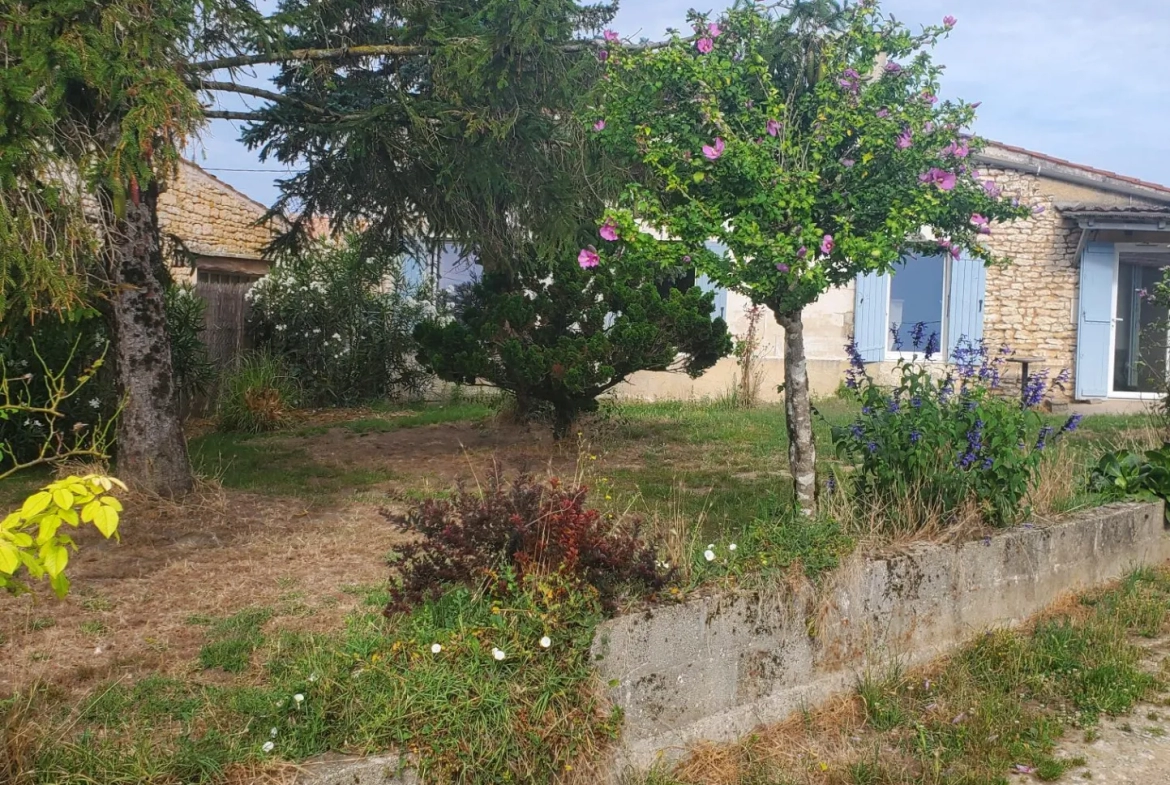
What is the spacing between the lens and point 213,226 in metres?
15.0

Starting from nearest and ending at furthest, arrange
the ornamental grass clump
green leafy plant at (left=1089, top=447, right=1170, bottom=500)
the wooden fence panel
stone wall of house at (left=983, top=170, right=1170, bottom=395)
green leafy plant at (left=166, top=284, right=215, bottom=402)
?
1. the ornamental grass clump
2. green leafy plant at (left=1089, top=447, right=1170, bottom=500)
3. green leafy plant at (left=166, top=284, right=215, bottom=402)
4. the wooden fence panel
5. stone wall of house at (left=983, top=170, right=1170, bottom=395)

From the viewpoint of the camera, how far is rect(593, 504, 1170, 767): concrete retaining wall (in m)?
3.26

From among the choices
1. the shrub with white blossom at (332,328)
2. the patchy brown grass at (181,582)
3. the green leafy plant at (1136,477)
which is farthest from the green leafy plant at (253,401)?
the green leafy plant at (1136,477)

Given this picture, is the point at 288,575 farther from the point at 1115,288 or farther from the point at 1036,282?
the point at 1115,288

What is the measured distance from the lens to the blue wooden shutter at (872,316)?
1403 centimetres

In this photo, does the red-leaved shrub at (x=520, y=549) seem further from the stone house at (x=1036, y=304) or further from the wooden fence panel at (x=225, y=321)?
the stone house at (x=1036, y=304)

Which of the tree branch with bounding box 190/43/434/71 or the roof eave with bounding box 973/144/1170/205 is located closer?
the tree branch with bounding box 190/43/434/71

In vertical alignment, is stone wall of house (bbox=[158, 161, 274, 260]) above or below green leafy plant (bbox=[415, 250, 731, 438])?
above

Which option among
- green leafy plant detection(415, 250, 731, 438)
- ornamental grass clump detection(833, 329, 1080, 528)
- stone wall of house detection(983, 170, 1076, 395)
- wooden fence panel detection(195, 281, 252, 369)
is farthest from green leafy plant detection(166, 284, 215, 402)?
stone wall of house detection(983, 170, 1076, 395)

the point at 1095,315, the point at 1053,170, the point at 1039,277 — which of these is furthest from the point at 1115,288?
the point at 1053,170

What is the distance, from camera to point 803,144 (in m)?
4.71

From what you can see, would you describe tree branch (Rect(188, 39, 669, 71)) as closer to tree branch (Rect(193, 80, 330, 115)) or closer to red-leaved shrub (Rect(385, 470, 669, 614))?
tree branch (Rect(193, 80, 330, 115))

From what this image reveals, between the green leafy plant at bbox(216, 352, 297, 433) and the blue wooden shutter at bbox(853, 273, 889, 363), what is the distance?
797 centimetres

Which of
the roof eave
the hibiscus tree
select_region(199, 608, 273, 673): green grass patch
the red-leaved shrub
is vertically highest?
the roof eave
